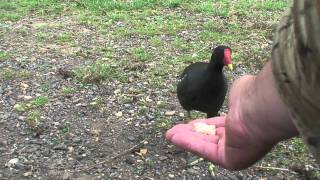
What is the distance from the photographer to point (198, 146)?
7.08 ft

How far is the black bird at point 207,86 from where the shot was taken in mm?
3723

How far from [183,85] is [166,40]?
222 centimetres

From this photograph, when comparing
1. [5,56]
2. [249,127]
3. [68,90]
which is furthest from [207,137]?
[5,56]

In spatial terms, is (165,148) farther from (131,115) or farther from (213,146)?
(213,146)

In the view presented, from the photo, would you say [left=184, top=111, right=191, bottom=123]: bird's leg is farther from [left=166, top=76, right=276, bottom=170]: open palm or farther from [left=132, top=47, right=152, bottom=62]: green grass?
[left=166, top=76, right=276, bottom=170]: open palm

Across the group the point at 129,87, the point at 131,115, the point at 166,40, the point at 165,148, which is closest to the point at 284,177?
the point at 165,148

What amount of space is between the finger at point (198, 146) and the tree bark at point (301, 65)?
858 millimetres

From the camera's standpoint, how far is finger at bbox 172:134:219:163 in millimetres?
2045

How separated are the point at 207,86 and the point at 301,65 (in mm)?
2682

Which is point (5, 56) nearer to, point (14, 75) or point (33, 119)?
point (14, 75)

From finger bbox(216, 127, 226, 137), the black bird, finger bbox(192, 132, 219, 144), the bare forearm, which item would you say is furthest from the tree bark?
the black bird

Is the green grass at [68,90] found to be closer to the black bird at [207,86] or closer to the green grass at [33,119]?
the green grass at [33,119]

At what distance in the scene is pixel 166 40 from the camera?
598 centimetres

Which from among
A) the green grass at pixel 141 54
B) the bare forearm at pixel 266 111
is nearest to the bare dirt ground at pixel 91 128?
the green grass at pixel 141 54
